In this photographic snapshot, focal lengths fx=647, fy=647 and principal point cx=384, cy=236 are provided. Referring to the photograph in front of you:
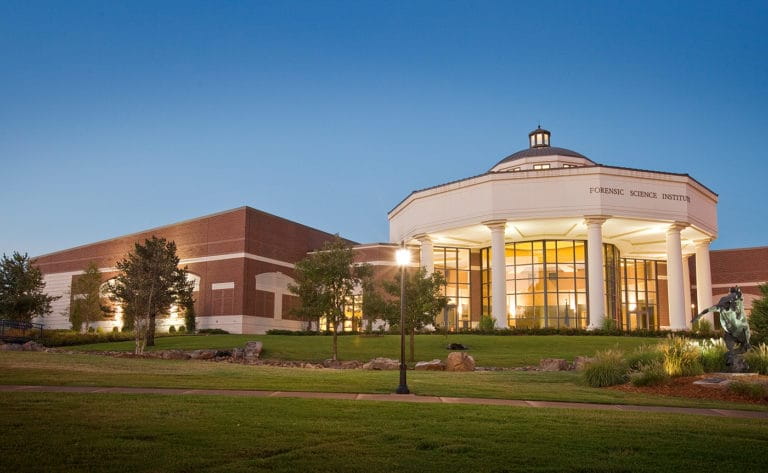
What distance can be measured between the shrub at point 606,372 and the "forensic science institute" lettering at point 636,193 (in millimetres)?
27389

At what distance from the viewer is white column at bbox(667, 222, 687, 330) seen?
46.5m

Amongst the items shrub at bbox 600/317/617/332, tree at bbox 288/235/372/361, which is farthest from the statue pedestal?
shrub at bbox 600/317/617/332

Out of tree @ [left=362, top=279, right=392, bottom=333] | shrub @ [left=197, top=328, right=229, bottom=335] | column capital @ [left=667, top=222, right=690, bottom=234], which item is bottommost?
shrub @ [left=197, top=328, right=229, bottom=335]

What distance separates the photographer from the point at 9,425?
9531 mm

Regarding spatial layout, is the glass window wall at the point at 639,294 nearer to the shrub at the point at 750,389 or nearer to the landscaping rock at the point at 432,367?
the landscaping rock at the point at 432,367

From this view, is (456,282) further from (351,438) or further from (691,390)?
(351,438)

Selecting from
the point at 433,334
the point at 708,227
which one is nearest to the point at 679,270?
the point at 708,227

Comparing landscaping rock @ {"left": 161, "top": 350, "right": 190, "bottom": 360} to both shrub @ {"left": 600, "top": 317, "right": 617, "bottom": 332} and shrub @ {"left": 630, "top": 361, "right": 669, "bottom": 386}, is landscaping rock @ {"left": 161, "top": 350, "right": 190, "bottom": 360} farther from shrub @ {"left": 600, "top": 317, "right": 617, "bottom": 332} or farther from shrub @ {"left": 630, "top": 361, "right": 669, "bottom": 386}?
shrub @ {"left": 600, "top": 317, "right": 617, "bottom": 332}

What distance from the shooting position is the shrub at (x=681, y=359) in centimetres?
1889

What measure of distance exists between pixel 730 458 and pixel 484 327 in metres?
36.5

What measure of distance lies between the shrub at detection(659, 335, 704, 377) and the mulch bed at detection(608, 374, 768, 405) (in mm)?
516


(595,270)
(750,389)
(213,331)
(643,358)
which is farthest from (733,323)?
(213,331)

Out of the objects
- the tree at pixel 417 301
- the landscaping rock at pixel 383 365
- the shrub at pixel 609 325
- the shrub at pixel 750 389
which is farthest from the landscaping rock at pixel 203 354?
the shrub at pixel 609 325

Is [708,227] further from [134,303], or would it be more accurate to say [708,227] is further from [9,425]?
[9,425]
